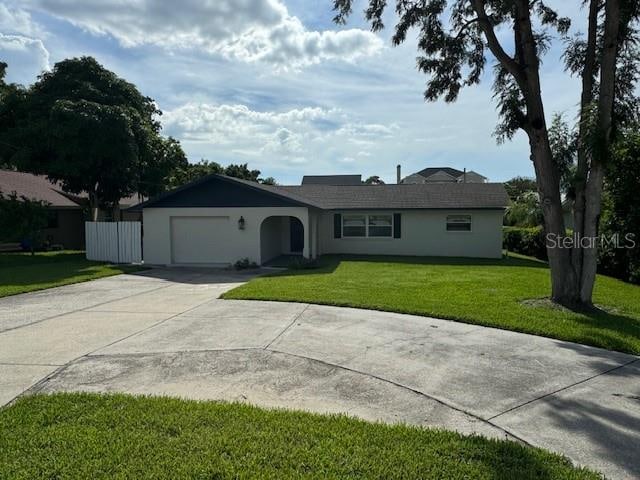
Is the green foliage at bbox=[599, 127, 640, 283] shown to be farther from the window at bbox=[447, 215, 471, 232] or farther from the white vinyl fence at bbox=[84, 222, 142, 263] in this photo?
the white vinyl fence at bbox=[84, 222, 142, 263]

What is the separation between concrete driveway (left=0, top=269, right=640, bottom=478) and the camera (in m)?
4.05

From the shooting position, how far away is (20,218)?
718 inches

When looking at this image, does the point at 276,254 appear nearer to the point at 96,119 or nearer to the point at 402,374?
the point at 96,119

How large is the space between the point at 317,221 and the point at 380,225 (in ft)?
10.6

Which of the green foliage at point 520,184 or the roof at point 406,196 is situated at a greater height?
the green foliage at point 520,184

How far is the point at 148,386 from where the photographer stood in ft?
15.6

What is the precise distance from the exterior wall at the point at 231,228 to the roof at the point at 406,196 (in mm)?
→ 2250

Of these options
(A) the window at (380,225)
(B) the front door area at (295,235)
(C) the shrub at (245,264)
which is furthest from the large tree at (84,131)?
(A) the window at (380,225)

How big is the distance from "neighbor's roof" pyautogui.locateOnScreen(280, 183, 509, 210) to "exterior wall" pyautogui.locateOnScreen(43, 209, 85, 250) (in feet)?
44.6

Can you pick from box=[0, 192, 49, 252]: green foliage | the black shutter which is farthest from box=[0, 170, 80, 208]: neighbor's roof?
the black shutter

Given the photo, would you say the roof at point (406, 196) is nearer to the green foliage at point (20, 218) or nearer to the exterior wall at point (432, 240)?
the exterior wall at point (432, 240)

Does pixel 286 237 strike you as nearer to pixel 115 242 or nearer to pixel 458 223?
pixel 115 242

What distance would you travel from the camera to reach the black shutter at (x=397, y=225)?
2191 cm

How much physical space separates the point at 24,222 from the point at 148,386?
17.3 metres
